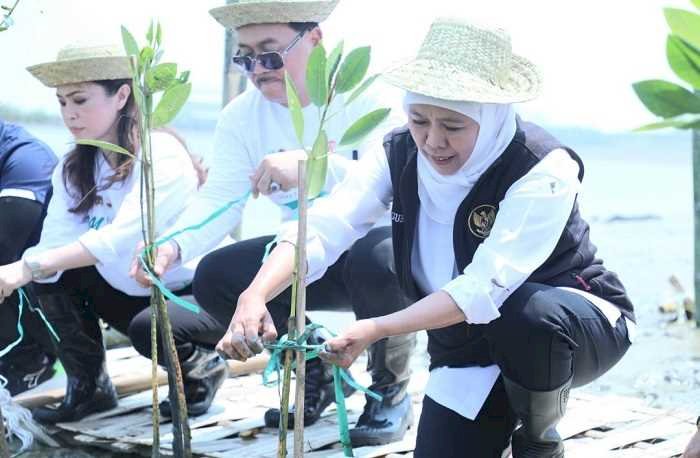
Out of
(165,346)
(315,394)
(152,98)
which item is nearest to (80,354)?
(315,394)

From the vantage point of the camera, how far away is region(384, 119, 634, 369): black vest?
2.58 metres

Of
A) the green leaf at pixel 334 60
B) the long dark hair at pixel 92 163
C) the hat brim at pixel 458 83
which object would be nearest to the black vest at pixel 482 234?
the hat brim at pixel 458 83

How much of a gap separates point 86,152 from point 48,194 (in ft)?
1.39

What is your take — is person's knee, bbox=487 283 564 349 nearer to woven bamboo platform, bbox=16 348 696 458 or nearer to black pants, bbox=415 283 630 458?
black pants, bbox=415 283 630 458

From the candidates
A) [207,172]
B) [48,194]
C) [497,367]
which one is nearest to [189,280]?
[207,172]

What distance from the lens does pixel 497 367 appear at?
9.02ft

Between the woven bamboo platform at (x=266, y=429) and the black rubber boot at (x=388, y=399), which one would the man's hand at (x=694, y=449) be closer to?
the woven bamboo platform at (x=266, y=429)

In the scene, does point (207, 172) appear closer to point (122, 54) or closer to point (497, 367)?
point (122, 54)

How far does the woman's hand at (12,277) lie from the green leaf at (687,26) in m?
2.27

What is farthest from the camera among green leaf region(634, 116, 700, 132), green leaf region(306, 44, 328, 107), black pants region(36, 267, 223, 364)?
black pants region(36, 267, 223, 364)

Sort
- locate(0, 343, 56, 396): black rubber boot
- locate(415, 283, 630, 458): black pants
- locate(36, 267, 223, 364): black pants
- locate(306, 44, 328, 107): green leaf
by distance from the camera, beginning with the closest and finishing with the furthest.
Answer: locate(306, 44, 328, 107): green leaf, locate(415, 283, 630, 458): black pants, locate(36, 267, 223, 364): black pants, locate(0, 343, 56, 396): black rubber boot

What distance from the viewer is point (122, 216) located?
341 cm

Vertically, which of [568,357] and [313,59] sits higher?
[313,59]

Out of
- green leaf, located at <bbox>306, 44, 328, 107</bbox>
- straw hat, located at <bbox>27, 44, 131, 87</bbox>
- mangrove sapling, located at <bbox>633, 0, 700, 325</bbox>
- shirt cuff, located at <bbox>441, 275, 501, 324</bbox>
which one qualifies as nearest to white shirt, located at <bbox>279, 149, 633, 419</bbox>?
shirt cuff, located at <bbox>441, 275, 501, 324</bbox>
